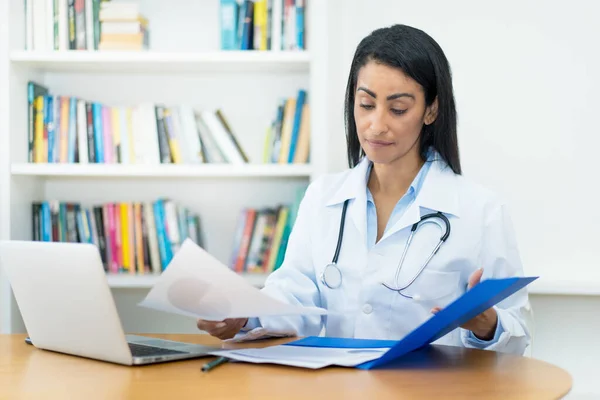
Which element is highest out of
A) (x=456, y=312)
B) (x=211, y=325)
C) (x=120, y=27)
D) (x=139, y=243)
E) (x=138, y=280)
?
(x=120, y=27)

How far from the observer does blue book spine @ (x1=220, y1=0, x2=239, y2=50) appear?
9.20 ft

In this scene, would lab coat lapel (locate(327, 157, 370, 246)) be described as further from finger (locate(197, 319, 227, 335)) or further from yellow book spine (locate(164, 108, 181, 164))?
yellow book spine (locate(164, 108, 181, 164))

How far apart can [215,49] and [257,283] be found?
929 mm

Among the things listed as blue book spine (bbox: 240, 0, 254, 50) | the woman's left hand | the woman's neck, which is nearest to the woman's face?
the woman's neck

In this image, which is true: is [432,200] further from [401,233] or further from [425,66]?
[425,66]

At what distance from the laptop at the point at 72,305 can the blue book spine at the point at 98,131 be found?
1483 millimetres

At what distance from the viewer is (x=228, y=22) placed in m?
2.81

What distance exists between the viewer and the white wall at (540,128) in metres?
2.74

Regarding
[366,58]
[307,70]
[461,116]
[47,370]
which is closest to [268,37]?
[307,70]

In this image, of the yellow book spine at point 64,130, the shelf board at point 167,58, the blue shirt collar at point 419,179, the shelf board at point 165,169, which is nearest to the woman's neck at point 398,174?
the blue shirt collar at point 419,179

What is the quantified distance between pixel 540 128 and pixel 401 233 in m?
1.28

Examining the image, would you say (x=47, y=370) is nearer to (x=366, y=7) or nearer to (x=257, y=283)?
(x=257, y=283)

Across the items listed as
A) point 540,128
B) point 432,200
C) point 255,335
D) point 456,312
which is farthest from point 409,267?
point 540,128

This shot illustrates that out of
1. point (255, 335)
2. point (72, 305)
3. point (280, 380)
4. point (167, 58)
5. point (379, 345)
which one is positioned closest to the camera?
point (280, 380)
